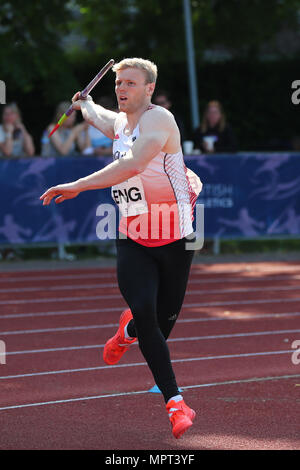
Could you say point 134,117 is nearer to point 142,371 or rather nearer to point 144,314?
point 144,314

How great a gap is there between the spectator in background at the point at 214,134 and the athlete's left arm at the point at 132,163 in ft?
29.6

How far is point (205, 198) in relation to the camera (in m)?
13.8

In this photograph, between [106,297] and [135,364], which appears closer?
[135,364]

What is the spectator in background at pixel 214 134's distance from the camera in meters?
14.2

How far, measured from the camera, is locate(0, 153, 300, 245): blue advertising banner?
13195mm

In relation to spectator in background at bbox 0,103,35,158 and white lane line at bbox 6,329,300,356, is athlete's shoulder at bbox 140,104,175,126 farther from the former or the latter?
spectator in background at bbox 0,103,35,158

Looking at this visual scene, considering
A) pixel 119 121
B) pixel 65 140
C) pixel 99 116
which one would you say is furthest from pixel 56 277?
pixel 119 121

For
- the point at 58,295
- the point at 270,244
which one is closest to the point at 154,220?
the point at 58,295

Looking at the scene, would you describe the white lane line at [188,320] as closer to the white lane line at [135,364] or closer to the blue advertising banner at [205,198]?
the white lane line at [135,364]

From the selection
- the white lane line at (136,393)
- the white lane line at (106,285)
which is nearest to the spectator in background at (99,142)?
the white lane line at (106,285)

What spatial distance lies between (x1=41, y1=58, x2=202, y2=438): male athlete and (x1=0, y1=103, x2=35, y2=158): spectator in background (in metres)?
8.51

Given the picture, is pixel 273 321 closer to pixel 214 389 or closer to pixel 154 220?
pixel 214 389

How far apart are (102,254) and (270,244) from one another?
3.17 metres

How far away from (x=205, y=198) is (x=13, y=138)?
302 cm
